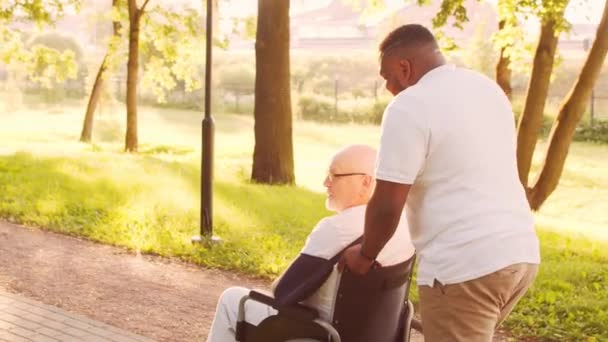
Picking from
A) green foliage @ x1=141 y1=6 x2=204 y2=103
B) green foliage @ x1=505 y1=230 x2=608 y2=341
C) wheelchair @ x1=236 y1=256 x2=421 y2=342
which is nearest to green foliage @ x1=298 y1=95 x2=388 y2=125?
green foliage @ x1=141 y1=6 x2=204 y2=103

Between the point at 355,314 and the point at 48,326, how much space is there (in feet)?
10.1

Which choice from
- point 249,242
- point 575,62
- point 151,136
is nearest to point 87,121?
point 151,136

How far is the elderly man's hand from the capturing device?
329 cm

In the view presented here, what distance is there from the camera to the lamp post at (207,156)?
8648 mm

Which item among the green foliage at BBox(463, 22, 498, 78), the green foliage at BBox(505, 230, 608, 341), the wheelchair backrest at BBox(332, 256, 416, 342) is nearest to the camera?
the wheelchair backrest at BBox(332, 256, 416, 342)

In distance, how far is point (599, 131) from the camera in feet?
111

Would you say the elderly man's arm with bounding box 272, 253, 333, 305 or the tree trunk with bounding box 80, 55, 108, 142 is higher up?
the elderly man's arm with bounding box 272, 253, 333, 305

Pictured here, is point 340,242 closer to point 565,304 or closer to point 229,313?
point 229,313

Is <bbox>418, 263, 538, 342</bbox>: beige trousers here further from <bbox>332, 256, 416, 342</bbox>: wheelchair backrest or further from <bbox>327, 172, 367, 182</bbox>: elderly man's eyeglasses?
<bbox>327, 172, 367, 182</bbox>: elderly man's eyeglasses

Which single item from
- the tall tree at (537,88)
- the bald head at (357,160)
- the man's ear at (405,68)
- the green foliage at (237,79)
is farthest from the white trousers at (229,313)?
the green foliage at (237,79)

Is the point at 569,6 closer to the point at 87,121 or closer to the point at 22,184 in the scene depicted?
the point at 22,184

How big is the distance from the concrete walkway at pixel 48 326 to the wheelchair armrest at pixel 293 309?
2253 millimetres

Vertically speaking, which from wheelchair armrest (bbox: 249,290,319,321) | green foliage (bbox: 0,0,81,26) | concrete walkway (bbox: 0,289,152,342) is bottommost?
concrete walkway (bbox: 0,289,152,342)

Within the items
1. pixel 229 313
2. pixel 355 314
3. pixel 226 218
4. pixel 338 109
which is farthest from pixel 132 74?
pixel 355 314
